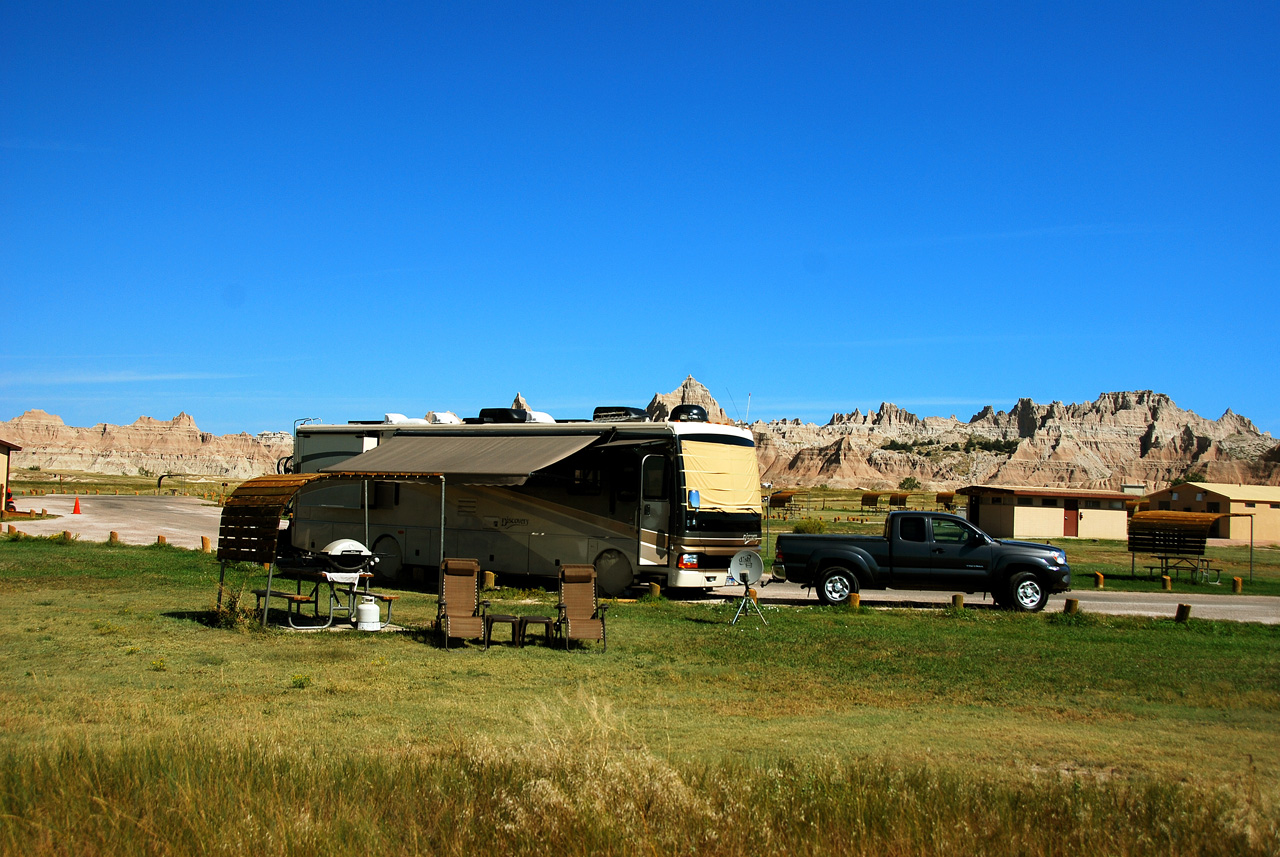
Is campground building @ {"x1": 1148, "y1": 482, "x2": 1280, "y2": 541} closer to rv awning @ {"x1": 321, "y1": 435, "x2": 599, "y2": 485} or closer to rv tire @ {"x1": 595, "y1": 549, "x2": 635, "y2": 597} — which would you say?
rv tire @ {"x1": 595, "y1": 549, "x2": 635, "y2": 597}

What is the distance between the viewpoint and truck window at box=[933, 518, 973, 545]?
58.9 feet

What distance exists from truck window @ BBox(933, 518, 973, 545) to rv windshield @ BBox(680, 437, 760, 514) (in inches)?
129

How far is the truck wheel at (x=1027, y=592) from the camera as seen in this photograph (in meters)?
17.6

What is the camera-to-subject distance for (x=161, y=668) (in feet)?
33.2

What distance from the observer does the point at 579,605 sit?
13273 millimetres

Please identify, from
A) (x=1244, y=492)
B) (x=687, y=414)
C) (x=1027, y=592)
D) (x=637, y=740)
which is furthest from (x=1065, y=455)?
(x=637, y=740)

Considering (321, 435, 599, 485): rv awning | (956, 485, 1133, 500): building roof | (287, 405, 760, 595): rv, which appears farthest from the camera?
(956, 485, 1133, 500): building roof

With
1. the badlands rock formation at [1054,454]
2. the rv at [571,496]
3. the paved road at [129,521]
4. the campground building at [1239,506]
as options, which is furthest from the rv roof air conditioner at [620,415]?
the badlands rock formation at [1054,454]

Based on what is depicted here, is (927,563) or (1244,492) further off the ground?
(1244,492)

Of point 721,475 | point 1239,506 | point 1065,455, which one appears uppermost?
point 1065,455

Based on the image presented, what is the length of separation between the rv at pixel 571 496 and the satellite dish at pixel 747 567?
194cm

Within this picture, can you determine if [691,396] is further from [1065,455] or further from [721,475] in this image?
[721,475]

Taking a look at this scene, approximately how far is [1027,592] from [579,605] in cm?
892

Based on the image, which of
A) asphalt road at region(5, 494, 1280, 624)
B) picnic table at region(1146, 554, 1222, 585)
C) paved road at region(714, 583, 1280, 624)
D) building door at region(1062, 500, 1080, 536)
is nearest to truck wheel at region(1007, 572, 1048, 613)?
paved road at region(714, 583, 1280, 624)
